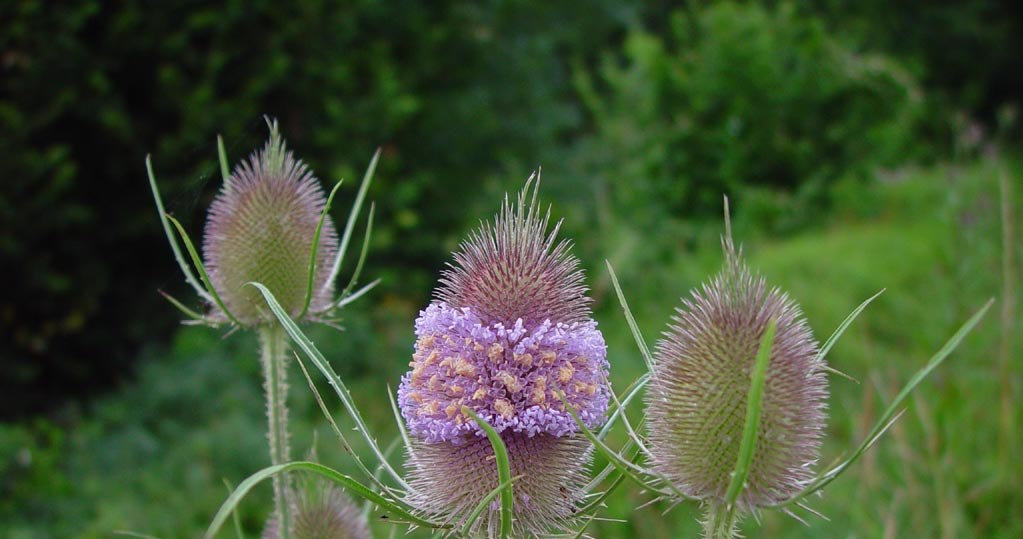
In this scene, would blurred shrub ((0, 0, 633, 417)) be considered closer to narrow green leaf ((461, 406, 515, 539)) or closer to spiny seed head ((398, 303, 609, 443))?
spiny seed head ((398, 303, 609, 443))

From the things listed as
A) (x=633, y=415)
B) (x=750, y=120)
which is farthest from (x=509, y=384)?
(x=750, y=120)

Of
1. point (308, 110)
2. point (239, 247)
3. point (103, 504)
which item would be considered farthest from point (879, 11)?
point (239, 247)

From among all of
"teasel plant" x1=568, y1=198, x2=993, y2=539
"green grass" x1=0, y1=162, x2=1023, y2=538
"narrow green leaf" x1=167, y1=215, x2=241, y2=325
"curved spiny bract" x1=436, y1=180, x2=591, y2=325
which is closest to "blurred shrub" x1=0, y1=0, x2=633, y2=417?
"green grass" x1=0, y1=162, x2=1023, y2=538

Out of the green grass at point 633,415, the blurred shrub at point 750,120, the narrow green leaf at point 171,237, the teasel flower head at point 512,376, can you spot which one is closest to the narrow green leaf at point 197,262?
the narrow green leaf at point 171,237

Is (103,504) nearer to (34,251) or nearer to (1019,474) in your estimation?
(34,251)

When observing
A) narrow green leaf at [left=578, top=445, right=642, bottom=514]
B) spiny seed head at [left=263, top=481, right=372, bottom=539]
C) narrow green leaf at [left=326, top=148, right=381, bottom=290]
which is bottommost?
spiny seed head at [left=263, top=481, right=372, bottom=539]

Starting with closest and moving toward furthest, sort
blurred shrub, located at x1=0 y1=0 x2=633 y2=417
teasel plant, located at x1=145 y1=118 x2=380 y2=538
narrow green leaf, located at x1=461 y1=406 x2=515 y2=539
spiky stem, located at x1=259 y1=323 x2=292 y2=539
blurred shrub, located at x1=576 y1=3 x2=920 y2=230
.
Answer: narrow green leaf, located at x1=461 y1=406 x2=515 y2=539
spiky stem, located at x1=259 y1=323 x2=292 y2=539
teasel plant, located at x1=145 y1=118 x2=380 y2=538
blurred shrub, located at x1=0 y1=0 x2=633 y2=417
blurred shrub, located at x1=576 y1=3 x2=920 y2=230
